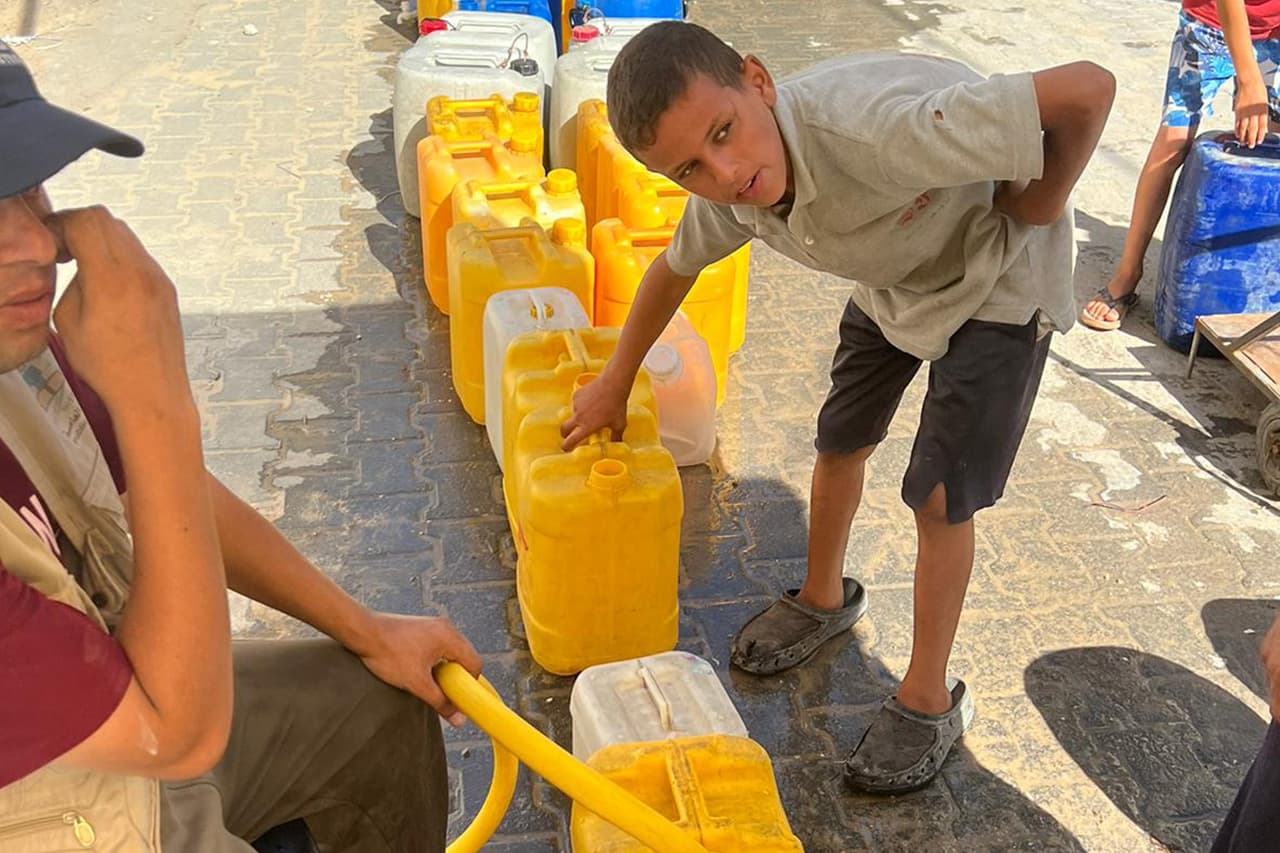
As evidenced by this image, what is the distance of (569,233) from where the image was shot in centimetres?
387

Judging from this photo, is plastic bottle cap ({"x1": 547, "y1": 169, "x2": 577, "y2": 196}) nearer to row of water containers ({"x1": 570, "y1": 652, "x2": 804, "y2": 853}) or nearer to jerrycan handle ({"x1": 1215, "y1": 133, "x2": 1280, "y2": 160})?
row of water containers ({"x1": 570, "y1": 652, "x2": 804, "y2": 853})

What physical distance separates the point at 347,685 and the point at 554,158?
424 centimetres

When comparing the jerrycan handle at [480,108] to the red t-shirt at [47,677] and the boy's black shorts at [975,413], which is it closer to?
the boy's black shorts at [975,413]

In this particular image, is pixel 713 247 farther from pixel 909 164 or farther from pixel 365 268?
pixel 365 268

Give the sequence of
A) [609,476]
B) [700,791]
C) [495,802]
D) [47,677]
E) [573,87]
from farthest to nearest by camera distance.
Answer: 1. [573,87]
2. [609,476]
3. [495,802]
4. [700,791]
5. [47,677]

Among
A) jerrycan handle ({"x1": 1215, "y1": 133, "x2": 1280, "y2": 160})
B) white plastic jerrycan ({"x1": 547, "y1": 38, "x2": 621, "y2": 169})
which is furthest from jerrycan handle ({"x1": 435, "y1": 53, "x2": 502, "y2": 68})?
jerrycan handle ({"x1": 1215, "y1": 133, "x2": 1280, "y2": 160})

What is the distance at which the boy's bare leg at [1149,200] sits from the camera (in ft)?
14.8

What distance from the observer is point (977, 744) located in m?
2.79

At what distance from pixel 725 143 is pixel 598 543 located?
1103 millimetres

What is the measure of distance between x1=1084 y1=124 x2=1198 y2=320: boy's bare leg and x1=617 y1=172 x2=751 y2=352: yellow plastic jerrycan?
1.55 m

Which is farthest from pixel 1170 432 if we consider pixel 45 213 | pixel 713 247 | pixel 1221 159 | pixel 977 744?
pixel 45 213

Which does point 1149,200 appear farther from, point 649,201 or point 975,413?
point 975,413

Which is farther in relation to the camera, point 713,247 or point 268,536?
point 713,247

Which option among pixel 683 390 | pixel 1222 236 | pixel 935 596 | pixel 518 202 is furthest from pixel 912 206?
pixel 1222 236
